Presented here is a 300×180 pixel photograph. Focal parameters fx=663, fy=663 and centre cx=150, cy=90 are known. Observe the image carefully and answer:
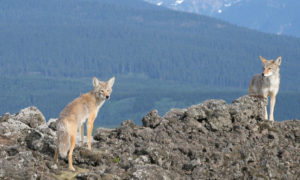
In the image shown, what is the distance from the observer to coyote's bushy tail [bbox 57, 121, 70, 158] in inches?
581

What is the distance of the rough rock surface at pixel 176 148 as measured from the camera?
14.6 metres

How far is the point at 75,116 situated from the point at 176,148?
318 centimetres

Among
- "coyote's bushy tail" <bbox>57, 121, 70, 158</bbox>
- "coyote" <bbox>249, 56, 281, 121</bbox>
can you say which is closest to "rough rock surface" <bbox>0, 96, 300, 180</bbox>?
"coyote's bushy tail" <bbox>57, 121, 70, 158</bbox>

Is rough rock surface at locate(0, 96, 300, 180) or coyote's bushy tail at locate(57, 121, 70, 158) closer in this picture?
rough rock surface at locate(0, 96, 300, 180)

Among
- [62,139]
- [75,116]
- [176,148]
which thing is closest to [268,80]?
[176,148]

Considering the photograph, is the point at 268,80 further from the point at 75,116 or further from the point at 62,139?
the point at 62,139

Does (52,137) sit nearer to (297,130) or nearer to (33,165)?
(33,165)

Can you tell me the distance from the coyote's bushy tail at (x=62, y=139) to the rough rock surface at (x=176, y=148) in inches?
15.6

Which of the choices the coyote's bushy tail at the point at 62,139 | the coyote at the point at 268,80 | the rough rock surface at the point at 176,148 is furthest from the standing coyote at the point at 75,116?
the coyote at the point at 268,80

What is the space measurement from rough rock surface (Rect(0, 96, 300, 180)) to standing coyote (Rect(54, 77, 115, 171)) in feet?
Result: 1.60

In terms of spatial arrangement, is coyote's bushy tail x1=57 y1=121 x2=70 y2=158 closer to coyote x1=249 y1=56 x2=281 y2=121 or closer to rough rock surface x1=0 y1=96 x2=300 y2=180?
rough rock surface x1=0 y1=96 x2=300 y2=180

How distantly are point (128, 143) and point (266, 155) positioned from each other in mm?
3750

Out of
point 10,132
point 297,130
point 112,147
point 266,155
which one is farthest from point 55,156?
point 297,130

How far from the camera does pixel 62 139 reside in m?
14.7
